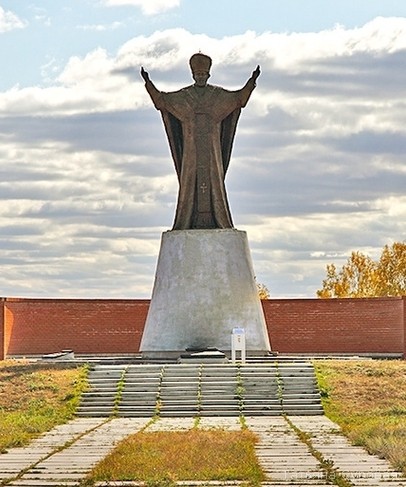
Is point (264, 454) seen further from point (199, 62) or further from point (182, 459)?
point (199, 62)

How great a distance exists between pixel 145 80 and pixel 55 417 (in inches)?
422

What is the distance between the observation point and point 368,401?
2277 cm

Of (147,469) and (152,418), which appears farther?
(152,418)

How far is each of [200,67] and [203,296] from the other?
18.0 ft

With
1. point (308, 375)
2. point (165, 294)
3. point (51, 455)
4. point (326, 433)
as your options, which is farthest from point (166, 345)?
point (51, 455)

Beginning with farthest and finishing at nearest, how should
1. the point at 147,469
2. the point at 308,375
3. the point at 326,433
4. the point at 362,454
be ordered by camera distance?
the point at 308,375 < the point at 326,433 < the point at 362,454 < the point at 147,469

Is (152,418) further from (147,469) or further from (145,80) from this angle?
(145,80)

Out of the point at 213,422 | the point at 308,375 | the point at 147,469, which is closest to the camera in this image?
the point at 147,469

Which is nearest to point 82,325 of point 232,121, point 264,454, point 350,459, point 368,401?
point 232,121

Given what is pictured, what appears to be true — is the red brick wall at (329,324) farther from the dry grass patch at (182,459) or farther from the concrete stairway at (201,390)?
the dry grass patch at (182,459)

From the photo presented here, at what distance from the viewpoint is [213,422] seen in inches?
814

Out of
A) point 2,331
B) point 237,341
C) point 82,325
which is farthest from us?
point 82,325

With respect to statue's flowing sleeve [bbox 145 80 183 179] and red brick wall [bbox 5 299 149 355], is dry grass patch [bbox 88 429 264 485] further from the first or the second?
red brick wall [bbox 5 299 149 355]

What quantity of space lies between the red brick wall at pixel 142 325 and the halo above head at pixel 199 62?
27.5 ft
